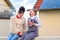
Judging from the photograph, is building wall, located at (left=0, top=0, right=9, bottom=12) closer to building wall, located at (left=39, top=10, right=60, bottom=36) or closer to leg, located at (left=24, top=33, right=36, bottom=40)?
building wall, located at (left=39, top=10, right=60, bottom=36)

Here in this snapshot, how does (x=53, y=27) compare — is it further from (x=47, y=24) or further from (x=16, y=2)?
(x=16, y=2)

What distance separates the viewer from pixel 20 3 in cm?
384

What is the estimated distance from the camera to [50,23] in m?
3.83

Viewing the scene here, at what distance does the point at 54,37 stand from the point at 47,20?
1.38 ft

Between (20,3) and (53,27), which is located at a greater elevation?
(20,3)

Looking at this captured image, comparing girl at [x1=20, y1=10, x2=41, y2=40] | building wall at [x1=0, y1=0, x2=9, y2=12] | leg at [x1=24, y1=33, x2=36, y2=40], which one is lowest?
leg at [x1=24, y1=33, x2=36, y2=40]

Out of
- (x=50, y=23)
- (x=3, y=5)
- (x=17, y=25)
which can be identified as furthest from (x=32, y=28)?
(x=3, y=5)

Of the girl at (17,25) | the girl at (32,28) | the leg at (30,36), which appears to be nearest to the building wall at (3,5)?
the girl at (17,25)

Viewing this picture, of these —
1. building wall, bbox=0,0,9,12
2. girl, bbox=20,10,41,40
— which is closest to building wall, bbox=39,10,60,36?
girl, bbox=20,10,41,40

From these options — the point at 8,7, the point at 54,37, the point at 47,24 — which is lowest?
the point at 54,37

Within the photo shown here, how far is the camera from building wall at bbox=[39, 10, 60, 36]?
3.80m

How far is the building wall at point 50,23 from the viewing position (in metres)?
3.80

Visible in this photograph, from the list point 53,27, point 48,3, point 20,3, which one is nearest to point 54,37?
point 53,27

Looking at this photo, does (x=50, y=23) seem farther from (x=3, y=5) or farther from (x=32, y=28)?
(x=3, y=5)
